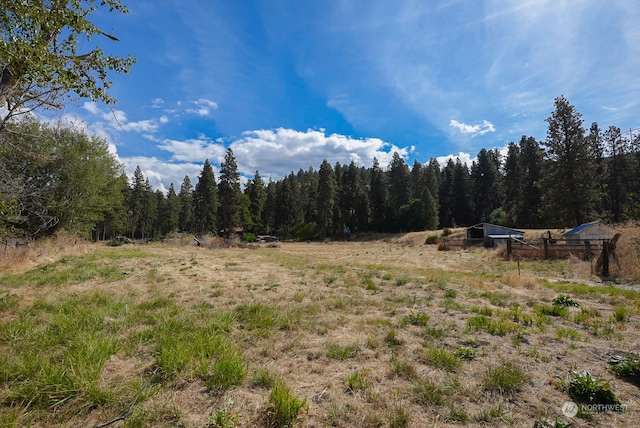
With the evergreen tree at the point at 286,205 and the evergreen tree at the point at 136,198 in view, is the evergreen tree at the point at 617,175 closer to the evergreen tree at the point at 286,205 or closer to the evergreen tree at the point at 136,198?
the evergreen tree at the point at 286,205

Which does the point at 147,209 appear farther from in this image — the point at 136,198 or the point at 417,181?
the point at 417,181

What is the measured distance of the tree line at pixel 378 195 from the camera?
27109 mm

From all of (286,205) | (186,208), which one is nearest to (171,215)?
(186,208)

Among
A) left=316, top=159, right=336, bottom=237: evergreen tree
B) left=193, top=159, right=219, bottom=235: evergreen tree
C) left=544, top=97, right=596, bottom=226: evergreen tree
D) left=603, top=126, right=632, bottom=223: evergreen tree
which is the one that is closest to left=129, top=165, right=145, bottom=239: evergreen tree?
left=193, top=159, right=219, bottom=235: evergreen tree

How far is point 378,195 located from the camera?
67.2 metres

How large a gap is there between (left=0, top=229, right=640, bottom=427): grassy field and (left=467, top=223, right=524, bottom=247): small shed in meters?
27.5

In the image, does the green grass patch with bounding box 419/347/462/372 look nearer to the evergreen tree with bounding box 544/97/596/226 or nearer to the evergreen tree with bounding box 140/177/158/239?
the evergreen tree with bounding box 544/97/596/226

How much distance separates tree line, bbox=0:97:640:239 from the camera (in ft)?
88.9

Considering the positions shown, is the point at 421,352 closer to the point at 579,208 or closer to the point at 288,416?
the point at 288,416

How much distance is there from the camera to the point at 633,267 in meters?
12.5

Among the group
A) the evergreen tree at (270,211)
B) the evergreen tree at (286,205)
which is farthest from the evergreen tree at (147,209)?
the evergreen tree at (286,205)

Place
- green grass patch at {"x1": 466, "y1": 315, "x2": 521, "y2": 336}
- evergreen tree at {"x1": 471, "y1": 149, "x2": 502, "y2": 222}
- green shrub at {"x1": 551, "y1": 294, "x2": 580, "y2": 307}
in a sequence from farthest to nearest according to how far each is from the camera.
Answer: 1. evergreen tree at {"x1": 471, "y1": 149, "x2": 502, "y2": 222}
2. green shrub at {"x1": 551, "y1": 294, "x2": 580, "y2": 307}
3. green grass patch at {"x1": 466, "y1": 315, "x2": 521, "y2": 336}

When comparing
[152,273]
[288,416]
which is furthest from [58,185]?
[288,416]

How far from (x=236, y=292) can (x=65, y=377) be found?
540 cm
